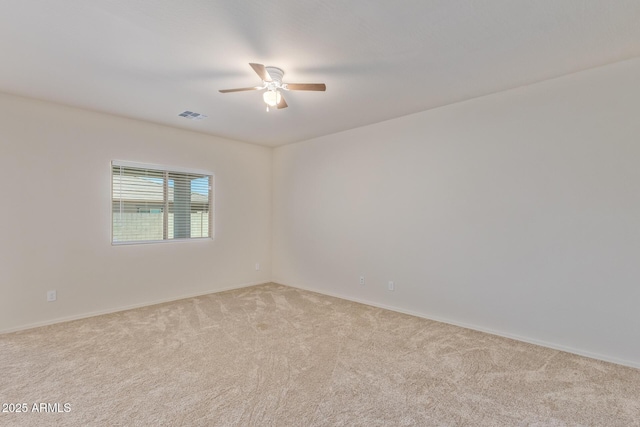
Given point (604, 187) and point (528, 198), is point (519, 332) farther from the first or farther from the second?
point (604, 187)

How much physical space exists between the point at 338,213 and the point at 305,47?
9.03 ft

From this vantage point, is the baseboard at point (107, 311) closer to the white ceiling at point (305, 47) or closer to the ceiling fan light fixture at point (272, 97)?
the white ceiling at point (305, 47)

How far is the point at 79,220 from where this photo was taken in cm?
374

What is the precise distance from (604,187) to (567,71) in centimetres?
108

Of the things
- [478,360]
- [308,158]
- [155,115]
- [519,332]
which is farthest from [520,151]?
[155,115]

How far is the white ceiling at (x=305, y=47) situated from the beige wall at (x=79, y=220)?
0.50 meters

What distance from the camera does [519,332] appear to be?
3129mm

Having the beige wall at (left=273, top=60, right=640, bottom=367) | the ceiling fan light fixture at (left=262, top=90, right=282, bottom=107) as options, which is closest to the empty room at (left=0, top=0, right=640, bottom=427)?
the beige wall at (left=273, top=60, right=640, bottom=367)

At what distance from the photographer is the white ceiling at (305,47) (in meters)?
1.96

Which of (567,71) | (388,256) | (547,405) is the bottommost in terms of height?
(547,405)

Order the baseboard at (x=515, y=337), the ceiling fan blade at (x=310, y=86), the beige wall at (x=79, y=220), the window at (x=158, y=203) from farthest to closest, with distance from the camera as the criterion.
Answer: the window at (x=158, y=203)
the beige wall at (x=79, y=220)
the baseboard at (x=515, y=337)
the ceiling fan blade at (x=310, y=86)

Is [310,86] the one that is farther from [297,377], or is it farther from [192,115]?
[297,377]

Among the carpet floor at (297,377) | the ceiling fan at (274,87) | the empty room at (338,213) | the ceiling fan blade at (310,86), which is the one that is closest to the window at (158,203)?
the empty room at (338,213)

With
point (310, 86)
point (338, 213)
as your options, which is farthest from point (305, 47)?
point (338, 213)
